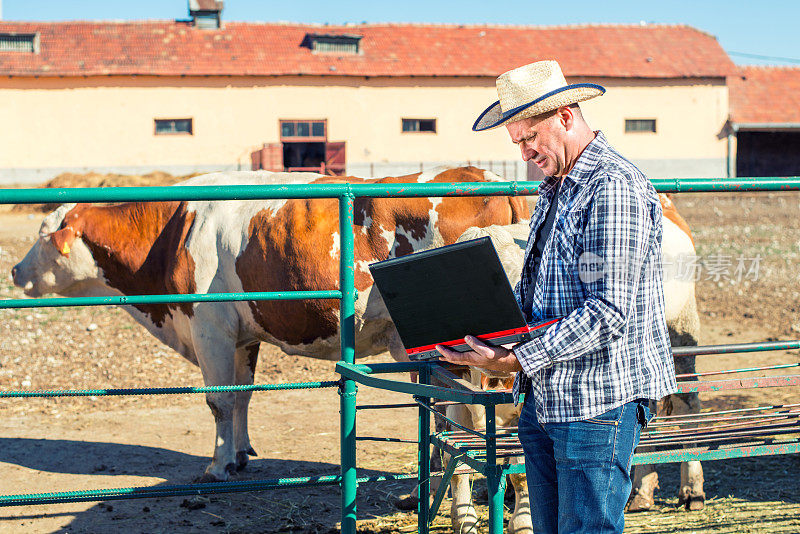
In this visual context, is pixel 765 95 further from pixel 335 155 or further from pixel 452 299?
pixel 452 299

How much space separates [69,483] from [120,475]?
314mm

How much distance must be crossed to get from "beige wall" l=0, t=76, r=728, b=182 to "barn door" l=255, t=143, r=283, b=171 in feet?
2.00

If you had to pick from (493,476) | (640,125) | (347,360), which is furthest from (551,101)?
(640,125)

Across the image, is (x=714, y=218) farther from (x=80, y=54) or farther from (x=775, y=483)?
(x=80, y=54)

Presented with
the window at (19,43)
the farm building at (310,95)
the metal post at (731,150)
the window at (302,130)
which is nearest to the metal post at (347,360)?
the farm building at (310,95)

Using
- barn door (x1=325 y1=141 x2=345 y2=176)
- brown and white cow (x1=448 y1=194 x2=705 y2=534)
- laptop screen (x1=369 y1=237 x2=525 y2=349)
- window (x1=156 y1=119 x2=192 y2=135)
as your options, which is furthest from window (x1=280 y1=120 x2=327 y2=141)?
laptop screen (x1=369 y1=237 x2=525 y2=349)

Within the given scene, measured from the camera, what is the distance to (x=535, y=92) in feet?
7.36

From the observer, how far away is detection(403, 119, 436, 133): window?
95.2ft

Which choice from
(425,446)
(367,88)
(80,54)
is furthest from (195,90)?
(425,446)

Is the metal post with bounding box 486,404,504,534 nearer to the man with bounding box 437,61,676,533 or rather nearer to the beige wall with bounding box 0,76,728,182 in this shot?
the man with bounding box 437,61,676,533

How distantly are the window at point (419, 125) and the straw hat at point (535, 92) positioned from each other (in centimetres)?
2698

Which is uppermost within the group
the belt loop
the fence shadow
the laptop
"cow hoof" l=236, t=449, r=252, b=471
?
the laptop

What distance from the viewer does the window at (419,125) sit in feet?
95.2

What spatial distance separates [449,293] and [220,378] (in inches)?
128
